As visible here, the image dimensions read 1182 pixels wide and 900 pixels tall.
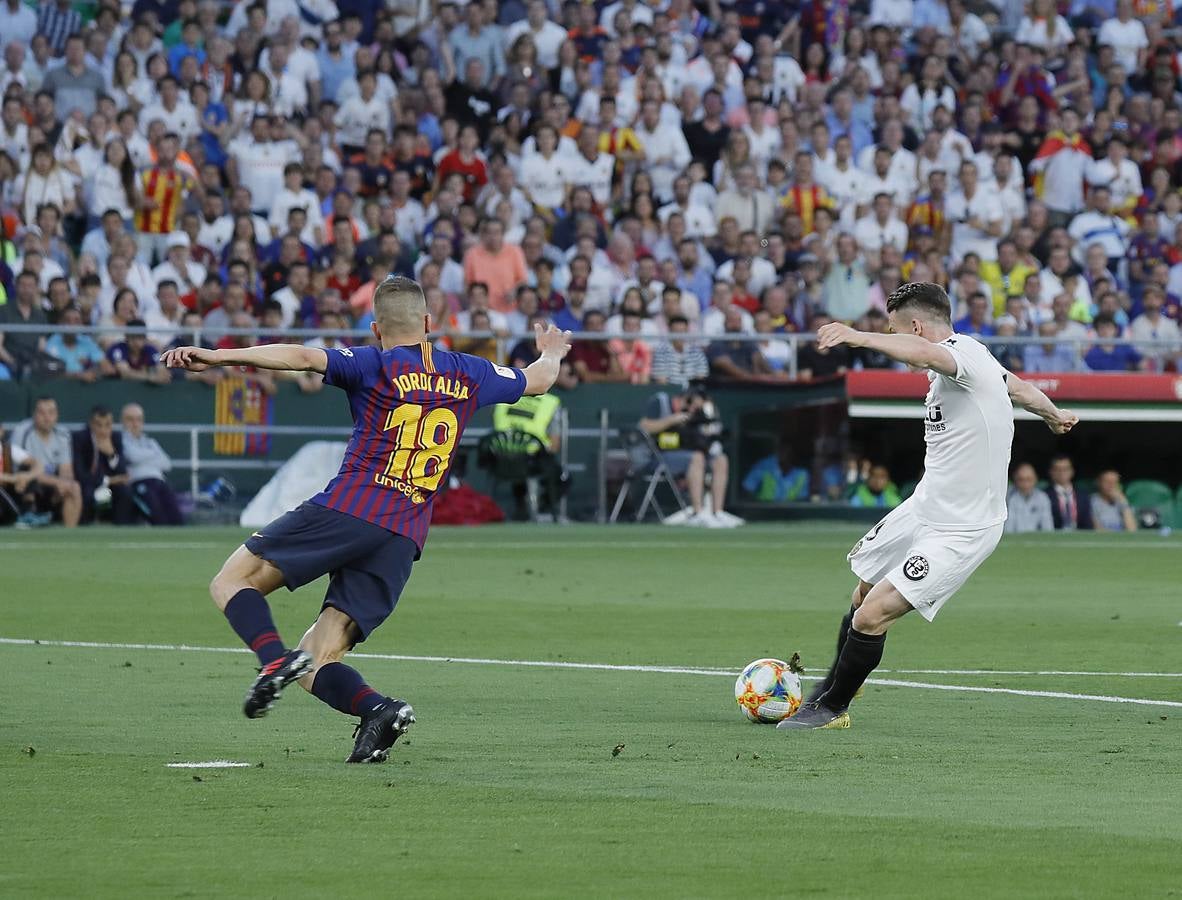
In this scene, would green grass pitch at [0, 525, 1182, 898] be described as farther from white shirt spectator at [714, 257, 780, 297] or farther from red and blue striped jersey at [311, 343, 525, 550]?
white shirt spectator at [714, 257, 780, 297]

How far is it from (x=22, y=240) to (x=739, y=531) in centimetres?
879

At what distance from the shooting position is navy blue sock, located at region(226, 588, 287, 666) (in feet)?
25.0

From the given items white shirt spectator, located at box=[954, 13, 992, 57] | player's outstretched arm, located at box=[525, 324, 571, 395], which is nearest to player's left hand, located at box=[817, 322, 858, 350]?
player's outstretched arm, located at box=[525, 324, 571, 395]

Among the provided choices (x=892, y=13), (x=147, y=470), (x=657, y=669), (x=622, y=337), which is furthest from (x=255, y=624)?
(x=892, y=13)

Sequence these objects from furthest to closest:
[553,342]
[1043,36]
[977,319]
Result: [1043,36]
[977,319]
[553,342]

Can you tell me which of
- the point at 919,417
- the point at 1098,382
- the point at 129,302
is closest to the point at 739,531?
the point at 919,417

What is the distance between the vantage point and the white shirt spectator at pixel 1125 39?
3170 centimetres

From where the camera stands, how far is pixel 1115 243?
1118 inches

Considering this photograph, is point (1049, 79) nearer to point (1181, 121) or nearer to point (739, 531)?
point (1181, 121)

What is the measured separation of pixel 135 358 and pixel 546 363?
51.5ft

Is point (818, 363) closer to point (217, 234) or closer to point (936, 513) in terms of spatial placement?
point (217, 234)

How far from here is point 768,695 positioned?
888 centimetres

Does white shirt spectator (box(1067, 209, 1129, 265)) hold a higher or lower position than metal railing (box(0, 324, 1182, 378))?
higher

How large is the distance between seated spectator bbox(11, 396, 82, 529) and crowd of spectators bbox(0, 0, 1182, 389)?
0.68 metres
